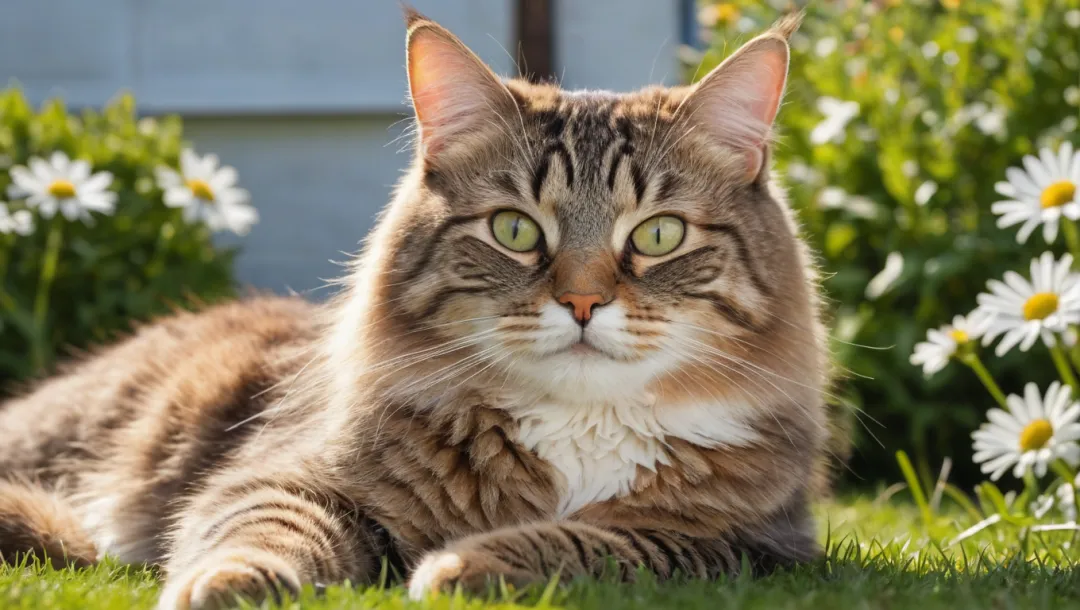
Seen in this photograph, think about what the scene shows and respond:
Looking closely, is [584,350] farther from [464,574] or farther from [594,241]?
[464,574]

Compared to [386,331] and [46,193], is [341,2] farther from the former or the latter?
[386,331]

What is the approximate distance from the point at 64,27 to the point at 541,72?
315 cm

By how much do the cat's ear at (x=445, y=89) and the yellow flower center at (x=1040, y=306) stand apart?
1296 mm

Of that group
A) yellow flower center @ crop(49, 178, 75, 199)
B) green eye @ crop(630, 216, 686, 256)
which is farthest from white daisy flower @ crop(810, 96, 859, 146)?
yellow flower center @ crop(49, 178, 75, 199)

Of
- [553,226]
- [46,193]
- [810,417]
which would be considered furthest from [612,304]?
[46,193]

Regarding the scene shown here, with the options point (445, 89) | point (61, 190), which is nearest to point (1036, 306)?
point (445, 89)

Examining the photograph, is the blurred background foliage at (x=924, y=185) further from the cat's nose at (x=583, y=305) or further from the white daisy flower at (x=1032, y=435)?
the cat's nose at (x=583, y=305)

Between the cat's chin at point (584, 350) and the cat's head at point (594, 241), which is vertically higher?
the cat's head at point (594, 241)

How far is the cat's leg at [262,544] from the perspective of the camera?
65.6 inches

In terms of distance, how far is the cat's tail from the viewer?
236 cm

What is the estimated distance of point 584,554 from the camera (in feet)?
6.05

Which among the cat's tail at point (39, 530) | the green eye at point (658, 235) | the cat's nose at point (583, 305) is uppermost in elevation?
the green eye at point (658, 235)

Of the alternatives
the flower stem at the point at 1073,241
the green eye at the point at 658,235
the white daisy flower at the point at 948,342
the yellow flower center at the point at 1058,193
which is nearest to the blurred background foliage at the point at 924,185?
the flower stem at the point at 1073,241

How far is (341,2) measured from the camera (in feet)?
23.7
